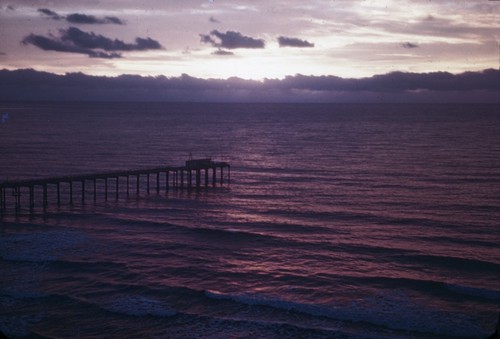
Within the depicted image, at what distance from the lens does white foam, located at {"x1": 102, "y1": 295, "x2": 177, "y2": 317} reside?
62.0 feet

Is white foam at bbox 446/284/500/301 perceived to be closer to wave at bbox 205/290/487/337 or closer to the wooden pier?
wave at bbox 205/290/487/337

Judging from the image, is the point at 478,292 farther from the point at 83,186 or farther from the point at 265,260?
the point at 83,186

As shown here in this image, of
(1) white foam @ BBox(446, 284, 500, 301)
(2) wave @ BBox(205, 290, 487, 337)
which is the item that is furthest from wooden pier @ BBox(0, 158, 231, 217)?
(1) white foam @ BBox(446, 284, 500, 301)

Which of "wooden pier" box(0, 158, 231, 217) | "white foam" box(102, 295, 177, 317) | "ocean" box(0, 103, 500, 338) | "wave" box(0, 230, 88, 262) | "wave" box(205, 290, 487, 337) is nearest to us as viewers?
"wave" box(205, 290, 487, 337)

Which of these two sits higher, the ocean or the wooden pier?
the wooden pier

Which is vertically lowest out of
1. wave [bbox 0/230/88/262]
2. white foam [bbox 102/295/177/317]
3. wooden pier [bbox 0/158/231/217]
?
white foam [bbox 102/295/177/317]

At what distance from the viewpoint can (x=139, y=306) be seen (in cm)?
1942

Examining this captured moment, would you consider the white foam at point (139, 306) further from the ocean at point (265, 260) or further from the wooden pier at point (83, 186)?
the wooden pier at point (83, 186)

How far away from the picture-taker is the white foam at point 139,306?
18.9m

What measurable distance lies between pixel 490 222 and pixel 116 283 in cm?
2281

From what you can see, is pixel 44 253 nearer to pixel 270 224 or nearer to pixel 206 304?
pixel 206 304

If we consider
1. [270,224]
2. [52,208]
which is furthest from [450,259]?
[52,208]

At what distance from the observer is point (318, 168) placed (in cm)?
5475

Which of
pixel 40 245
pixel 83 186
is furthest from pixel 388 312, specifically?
pixel 83 186
